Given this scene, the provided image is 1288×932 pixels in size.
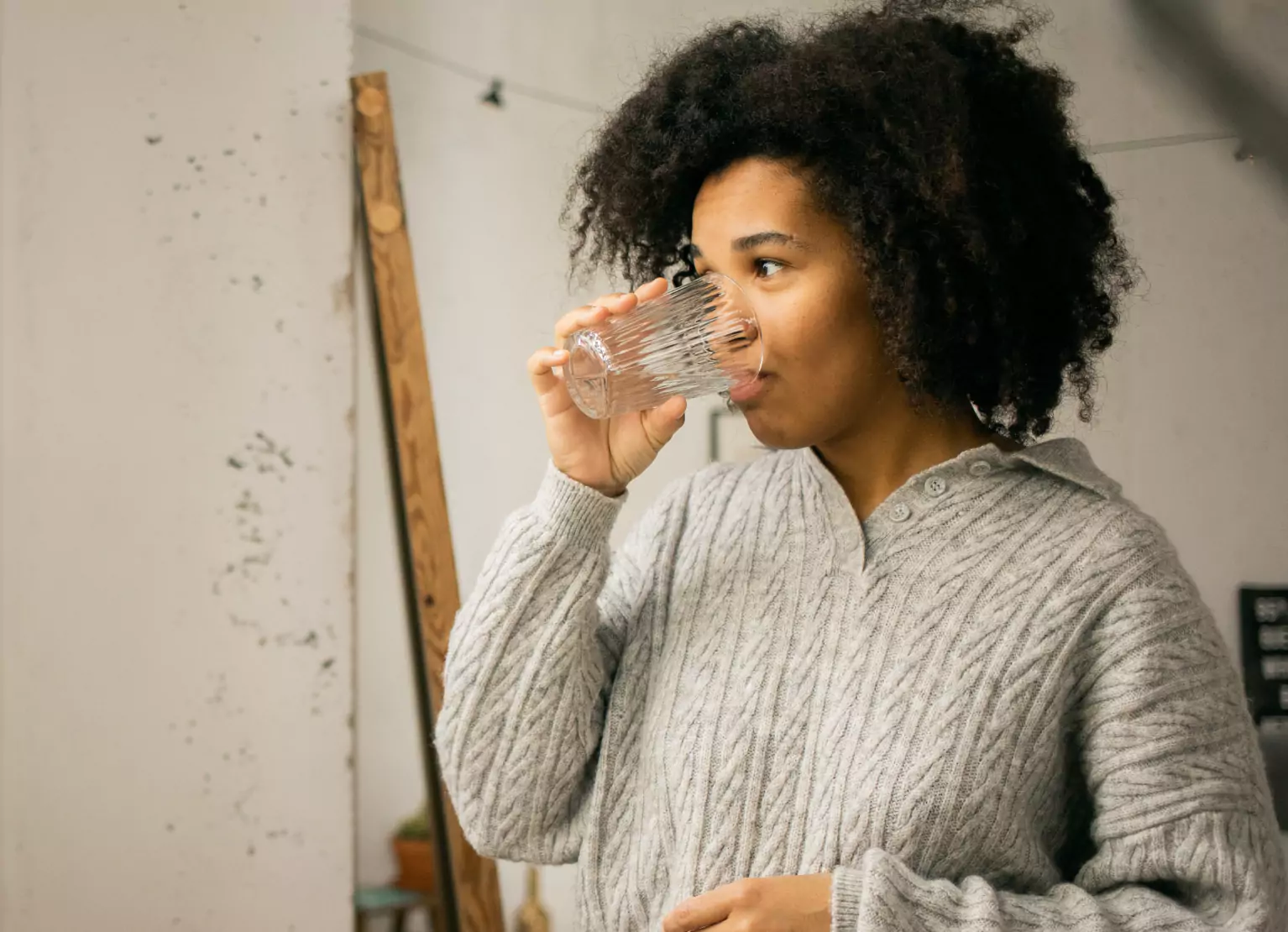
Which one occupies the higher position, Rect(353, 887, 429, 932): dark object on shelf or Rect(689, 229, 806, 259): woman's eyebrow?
Rect(689, 229, 806, 259): woman's eyebrow

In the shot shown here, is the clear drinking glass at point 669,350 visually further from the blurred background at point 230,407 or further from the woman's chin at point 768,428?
the blurred background at point 230,407

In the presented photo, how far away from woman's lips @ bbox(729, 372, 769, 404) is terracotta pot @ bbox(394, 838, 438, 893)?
154cm

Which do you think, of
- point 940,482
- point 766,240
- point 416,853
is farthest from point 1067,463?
point 416,853

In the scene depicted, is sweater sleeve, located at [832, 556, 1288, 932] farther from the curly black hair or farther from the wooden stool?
the wooden stool

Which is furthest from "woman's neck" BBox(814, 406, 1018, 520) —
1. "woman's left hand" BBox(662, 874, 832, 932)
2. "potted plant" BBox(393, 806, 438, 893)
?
"potted plant" BBox(393, 806, 438, 893)

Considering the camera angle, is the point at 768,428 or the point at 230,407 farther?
the point at 230,407

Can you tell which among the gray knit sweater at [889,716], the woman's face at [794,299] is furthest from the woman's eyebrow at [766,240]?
the gray knit sweater at [889,716]

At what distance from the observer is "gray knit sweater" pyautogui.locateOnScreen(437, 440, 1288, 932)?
89cm

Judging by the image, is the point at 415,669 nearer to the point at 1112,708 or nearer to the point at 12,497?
the point at 12,497

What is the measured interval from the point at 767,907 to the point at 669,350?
45 centimetres

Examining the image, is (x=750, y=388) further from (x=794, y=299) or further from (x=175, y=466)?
(x=175, y=466)

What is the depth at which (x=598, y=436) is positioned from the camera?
1035 mm

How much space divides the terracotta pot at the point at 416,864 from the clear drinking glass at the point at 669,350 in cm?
150

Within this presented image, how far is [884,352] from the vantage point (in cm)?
100
